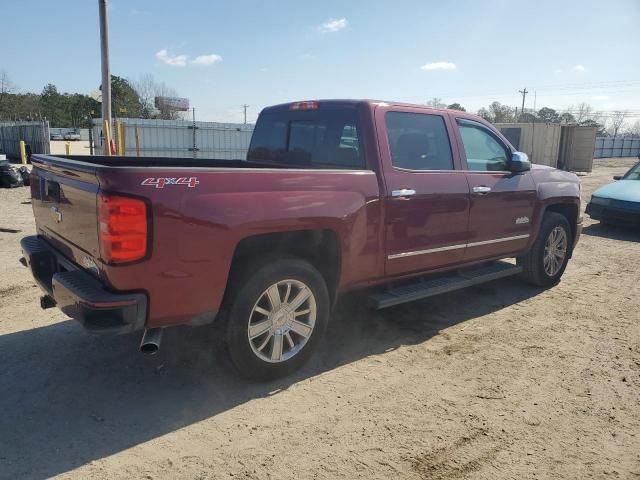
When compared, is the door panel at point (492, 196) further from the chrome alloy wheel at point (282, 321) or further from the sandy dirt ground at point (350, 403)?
the chrome alloy wheel at point (282, 321)

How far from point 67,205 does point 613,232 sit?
10.2m

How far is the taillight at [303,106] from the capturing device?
459 centimetres

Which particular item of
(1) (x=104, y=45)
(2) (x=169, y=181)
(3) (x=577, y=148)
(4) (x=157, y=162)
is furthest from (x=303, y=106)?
(3) (x=577, y=148)

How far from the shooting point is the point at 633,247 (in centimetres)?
877

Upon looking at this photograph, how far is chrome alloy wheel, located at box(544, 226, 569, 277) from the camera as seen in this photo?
20.0ft

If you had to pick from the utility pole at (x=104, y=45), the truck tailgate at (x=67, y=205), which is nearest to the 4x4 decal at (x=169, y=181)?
the truck tailgate at (x=67, y=205)

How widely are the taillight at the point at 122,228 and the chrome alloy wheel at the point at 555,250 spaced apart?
4847 millimetres

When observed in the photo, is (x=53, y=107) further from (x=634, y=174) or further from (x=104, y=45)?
(x=634, y=174)

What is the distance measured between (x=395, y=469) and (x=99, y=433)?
1.73m

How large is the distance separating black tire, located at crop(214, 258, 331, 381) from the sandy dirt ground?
0.16m

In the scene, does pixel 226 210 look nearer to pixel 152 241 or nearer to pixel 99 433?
pixel 152 241

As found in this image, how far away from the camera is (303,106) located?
15.4 ft

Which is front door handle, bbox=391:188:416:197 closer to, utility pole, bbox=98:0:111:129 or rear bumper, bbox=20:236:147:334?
rear bumper, bbox=20:236:147:334

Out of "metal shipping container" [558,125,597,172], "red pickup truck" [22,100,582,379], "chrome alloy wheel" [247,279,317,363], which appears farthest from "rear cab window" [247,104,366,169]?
"metal shipping container" [558,125,597,172]
